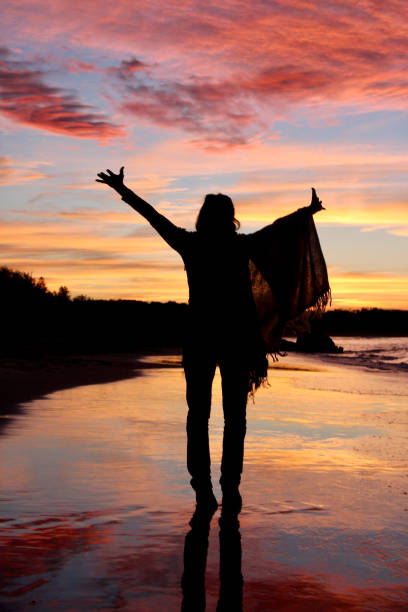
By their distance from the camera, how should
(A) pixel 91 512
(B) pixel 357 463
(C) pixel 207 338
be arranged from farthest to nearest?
(B) pixel 357 463
(C) pixel 207 338
(A) pixel 91 512

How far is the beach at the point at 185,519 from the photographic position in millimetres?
3570

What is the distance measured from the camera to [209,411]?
211 inches

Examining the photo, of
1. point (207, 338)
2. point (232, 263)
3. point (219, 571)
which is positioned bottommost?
point (219, 571)

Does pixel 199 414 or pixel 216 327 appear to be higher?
pixel 216 327

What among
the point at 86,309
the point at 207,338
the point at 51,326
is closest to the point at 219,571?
the point at 207,338

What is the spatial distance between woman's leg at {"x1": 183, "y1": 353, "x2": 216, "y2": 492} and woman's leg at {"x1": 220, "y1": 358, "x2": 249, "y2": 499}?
105mm

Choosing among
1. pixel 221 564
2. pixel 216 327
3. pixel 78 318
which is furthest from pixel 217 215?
pixel 78 318

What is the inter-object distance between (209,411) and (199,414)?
0.07 metres

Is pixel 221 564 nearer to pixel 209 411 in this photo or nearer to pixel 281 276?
pixel 209 411

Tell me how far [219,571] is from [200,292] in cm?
201

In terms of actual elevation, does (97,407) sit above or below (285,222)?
below

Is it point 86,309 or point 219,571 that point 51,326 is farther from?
point 219,571

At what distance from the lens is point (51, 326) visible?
184 feet

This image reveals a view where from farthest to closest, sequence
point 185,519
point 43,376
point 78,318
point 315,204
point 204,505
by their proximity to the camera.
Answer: point 78,318, point 43,376, point 315,204, point 204,505, point 185,519
